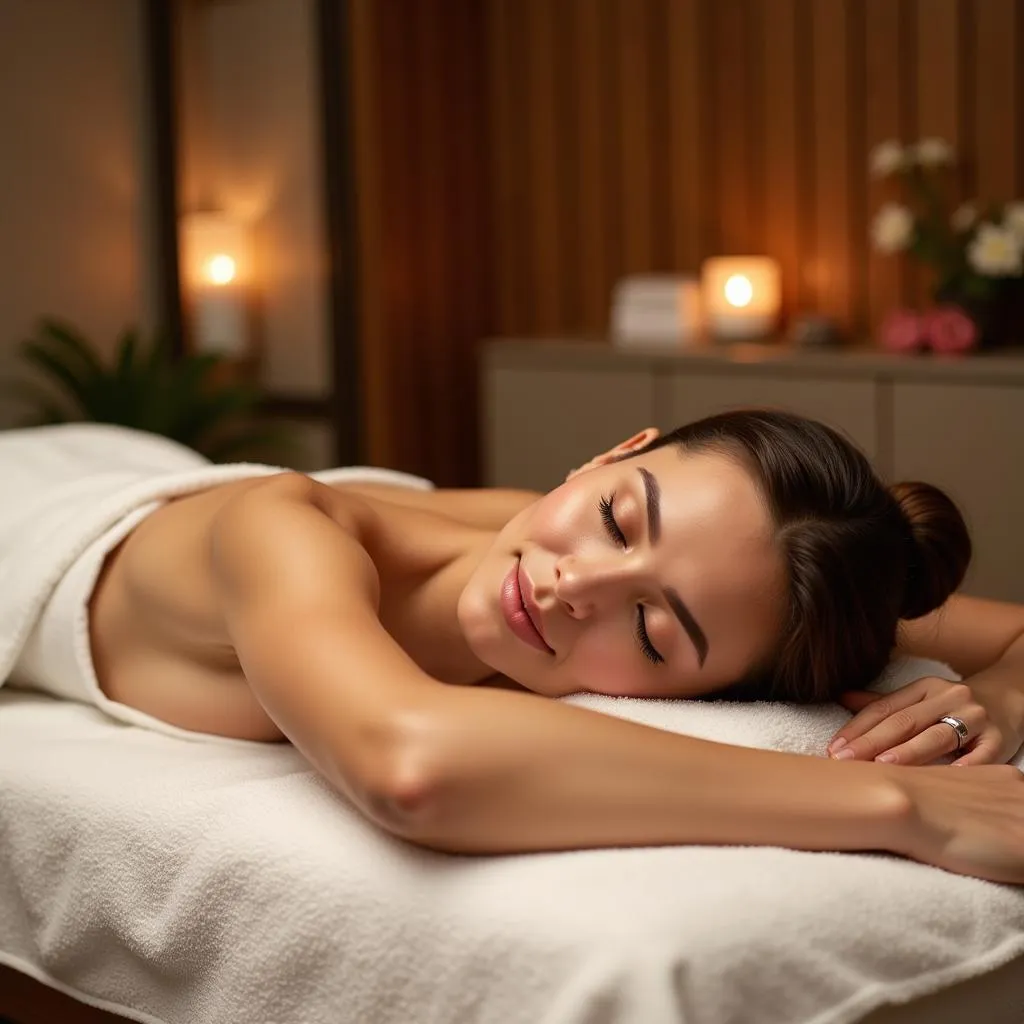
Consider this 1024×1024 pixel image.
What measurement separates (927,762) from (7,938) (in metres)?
0.96

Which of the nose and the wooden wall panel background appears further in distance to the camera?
the wooden wall panel background

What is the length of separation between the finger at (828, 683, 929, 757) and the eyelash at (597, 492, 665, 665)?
0.63 feet

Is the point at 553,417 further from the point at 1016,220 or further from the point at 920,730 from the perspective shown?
the point at 920,730

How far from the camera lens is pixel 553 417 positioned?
4297mm

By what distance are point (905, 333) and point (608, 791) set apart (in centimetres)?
274

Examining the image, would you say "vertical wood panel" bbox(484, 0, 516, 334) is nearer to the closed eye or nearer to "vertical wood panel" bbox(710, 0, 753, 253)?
"vertical wood panel" bbox(710, 0, 753, 253)

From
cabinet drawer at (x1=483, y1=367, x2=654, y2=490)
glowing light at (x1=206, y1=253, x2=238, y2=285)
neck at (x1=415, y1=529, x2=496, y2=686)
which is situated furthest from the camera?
glowing light at (x1=206, y1=253, x2=238, y2=285)

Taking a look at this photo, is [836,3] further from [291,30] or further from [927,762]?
[927,762]

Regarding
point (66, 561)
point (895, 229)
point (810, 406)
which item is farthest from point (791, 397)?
→ point (66, 561)

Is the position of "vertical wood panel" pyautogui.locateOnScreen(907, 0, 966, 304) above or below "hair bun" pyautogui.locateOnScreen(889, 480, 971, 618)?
above

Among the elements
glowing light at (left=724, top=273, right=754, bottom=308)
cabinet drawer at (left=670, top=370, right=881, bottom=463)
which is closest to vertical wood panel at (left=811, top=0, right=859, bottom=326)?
glowing light at (left=724, top=273, right=754, bottom=308)

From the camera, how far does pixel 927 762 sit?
1461mm

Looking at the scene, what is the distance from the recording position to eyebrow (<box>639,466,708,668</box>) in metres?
1.40

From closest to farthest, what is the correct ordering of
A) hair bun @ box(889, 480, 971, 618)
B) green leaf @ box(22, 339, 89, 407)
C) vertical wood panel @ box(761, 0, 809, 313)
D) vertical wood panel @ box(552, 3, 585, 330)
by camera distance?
1. hair bun @ box(889, 480, 971, 618)
2. vertical wood panel @ box(761, 0, 809, 313)
3. green leaf @ box(22, 339, 89, 407)
4. vertical wood panel @ box(552, 3, 585, 330)
